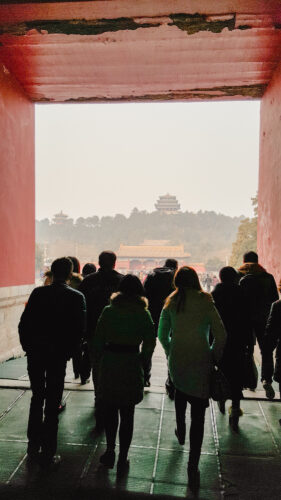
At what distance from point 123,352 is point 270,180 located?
493 cm

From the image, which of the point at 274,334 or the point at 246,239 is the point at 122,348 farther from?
the point at 246,239

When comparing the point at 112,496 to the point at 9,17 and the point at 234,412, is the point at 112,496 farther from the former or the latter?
the point at 9,17

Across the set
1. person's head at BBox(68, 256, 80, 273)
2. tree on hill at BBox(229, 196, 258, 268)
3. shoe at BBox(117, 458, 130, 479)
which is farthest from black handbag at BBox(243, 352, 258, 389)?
tree on hill at BBox(229, 196, 258, 268)

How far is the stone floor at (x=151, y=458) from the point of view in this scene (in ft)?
8.63

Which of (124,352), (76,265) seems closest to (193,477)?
(124,352)

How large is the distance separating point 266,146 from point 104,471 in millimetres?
6031

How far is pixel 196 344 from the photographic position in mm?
2836

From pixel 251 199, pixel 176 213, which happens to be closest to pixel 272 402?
pixel 251 199

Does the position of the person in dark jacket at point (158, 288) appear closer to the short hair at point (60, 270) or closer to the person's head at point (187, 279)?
the person's head at point (187, 279)

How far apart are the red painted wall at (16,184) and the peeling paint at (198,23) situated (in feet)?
9.74

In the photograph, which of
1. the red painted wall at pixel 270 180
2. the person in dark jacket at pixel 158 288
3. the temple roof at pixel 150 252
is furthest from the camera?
the temple roof at pixel 150 252

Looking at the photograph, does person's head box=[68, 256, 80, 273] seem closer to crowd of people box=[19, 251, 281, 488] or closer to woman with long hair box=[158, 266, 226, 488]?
crowd of people box=[19, 251, 281, 488]

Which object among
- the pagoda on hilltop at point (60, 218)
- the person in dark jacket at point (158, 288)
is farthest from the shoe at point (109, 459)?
the pagoda on hilltop at point (60, 218)

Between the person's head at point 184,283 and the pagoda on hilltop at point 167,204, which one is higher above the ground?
the pagoda on hilltop at point 167,204
